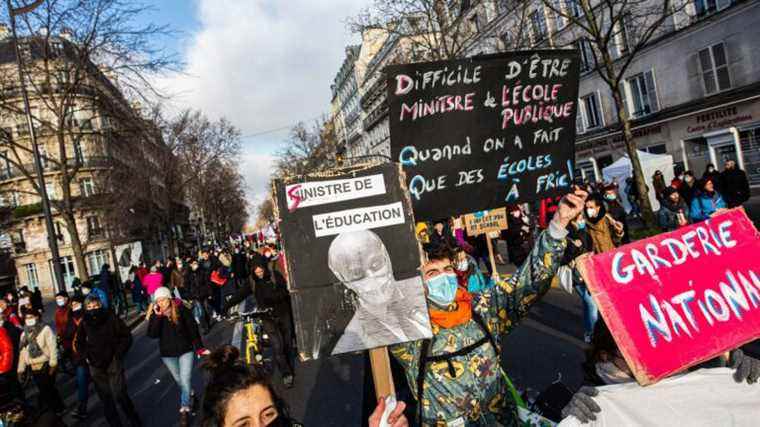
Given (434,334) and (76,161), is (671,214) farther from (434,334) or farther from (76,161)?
(76,161)

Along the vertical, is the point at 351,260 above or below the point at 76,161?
below

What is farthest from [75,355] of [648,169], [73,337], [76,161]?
[648,169]

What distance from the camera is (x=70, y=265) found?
46.9m

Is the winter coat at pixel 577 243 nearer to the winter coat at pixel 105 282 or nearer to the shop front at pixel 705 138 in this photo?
the shop front at pixel 705 138

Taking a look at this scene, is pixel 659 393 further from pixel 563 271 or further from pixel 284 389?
pixel 284 389

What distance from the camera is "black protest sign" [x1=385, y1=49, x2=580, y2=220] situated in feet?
10.9

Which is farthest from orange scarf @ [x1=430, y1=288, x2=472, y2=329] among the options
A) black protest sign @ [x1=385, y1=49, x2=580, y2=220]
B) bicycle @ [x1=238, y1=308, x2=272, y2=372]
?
bicycle @ [x1=238, y1=308, x2=272, y2=372]

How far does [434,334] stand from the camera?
8.95ft

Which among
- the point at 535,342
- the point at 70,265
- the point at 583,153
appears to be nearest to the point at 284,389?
the point at 535,342

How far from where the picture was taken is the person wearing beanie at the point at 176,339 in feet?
20.0

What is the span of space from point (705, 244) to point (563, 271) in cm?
138

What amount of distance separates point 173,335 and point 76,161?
14.4 meters

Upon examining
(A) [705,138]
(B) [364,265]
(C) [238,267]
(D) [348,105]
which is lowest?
(C) [238,267]

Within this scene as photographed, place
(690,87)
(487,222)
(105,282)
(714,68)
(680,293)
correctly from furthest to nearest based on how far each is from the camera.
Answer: (690,87)
(714,68)
(105,282)
(487,222)
(680,293)
